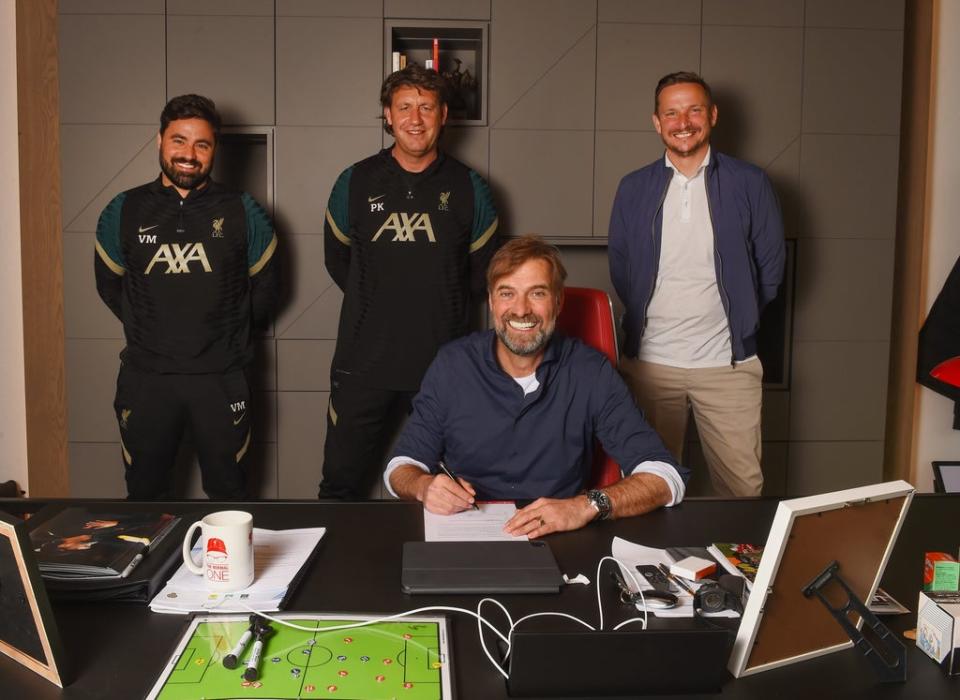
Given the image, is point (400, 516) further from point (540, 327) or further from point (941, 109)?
point (941, 109)

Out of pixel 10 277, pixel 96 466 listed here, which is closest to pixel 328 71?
pixel 10 277

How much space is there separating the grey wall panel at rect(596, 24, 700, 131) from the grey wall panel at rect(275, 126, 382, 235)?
93cm

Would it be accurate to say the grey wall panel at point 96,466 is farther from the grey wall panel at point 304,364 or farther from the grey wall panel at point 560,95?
the grey wall panel at point 560,95

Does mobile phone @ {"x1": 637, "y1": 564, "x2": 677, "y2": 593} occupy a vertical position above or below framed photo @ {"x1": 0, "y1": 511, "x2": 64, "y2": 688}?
below

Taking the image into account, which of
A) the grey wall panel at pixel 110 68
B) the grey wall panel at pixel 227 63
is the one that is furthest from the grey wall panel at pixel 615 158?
the grey wall panel at pixel 110 68

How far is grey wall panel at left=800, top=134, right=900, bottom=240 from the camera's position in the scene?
11.6 feet

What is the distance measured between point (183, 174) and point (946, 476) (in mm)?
3400

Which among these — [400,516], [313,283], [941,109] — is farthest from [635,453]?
[941,109]

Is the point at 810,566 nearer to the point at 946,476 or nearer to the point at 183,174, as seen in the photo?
the point at 183,174

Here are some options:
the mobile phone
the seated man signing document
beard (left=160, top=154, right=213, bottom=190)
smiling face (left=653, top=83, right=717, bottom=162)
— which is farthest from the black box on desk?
beard (left=160, top=154, right=213, bottom=190)

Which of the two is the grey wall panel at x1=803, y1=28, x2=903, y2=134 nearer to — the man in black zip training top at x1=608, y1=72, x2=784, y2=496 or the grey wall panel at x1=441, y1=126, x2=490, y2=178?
the man in black zip training top at x1=608, y1=72, x2=784, y2=496

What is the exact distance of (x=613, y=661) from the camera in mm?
1037

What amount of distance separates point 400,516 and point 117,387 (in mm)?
1992

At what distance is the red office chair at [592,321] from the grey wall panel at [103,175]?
75.3 inches
